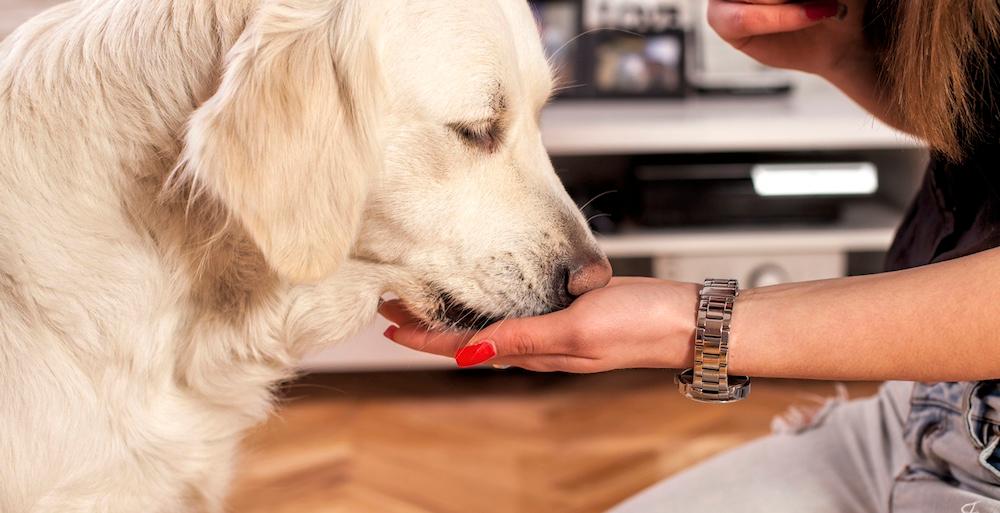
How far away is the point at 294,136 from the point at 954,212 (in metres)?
0.72

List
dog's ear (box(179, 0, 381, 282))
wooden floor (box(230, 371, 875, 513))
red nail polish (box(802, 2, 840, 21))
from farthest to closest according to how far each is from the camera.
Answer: wooden floor (box(230, 371, 875, 513)) < red nail polish (box(802, 2, 840, 21)) < dog's ear (box(179, 0, 381, 282))

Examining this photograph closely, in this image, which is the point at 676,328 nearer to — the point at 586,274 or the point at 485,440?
the point at 586,274

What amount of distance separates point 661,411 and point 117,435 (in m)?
1.48

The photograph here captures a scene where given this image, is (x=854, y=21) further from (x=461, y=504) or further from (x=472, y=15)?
(x=461, y=504)

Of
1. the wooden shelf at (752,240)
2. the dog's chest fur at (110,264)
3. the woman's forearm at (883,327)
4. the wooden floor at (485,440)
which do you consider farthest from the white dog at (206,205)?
the wooden shelf at (752,240)

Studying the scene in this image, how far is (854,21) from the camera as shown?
3.72ft

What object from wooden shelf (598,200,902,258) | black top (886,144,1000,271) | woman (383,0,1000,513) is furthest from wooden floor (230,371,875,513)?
black top (886,144,1000,271)

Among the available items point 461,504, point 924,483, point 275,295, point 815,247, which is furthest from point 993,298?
point 815,247

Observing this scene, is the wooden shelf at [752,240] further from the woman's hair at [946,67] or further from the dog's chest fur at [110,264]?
the dog's chest fur at [110,264]

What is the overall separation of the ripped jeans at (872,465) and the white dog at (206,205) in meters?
0.40

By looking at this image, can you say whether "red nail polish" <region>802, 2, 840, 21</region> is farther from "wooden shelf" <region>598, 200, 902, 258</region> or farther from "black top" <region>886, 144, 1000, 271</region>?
"wooden shelf" <region>598, 200, 902, 258</region>

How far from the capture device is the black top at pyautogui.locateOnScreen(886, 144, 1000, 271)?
3.14 feet

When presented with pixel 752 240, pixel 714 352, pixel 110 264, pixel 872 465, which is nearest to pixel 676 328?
pixel 714 352

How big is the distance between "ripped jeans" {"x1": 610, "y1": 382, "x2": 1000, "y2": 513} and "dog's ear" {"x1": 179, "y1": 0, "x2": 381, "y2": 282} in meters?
0.54
